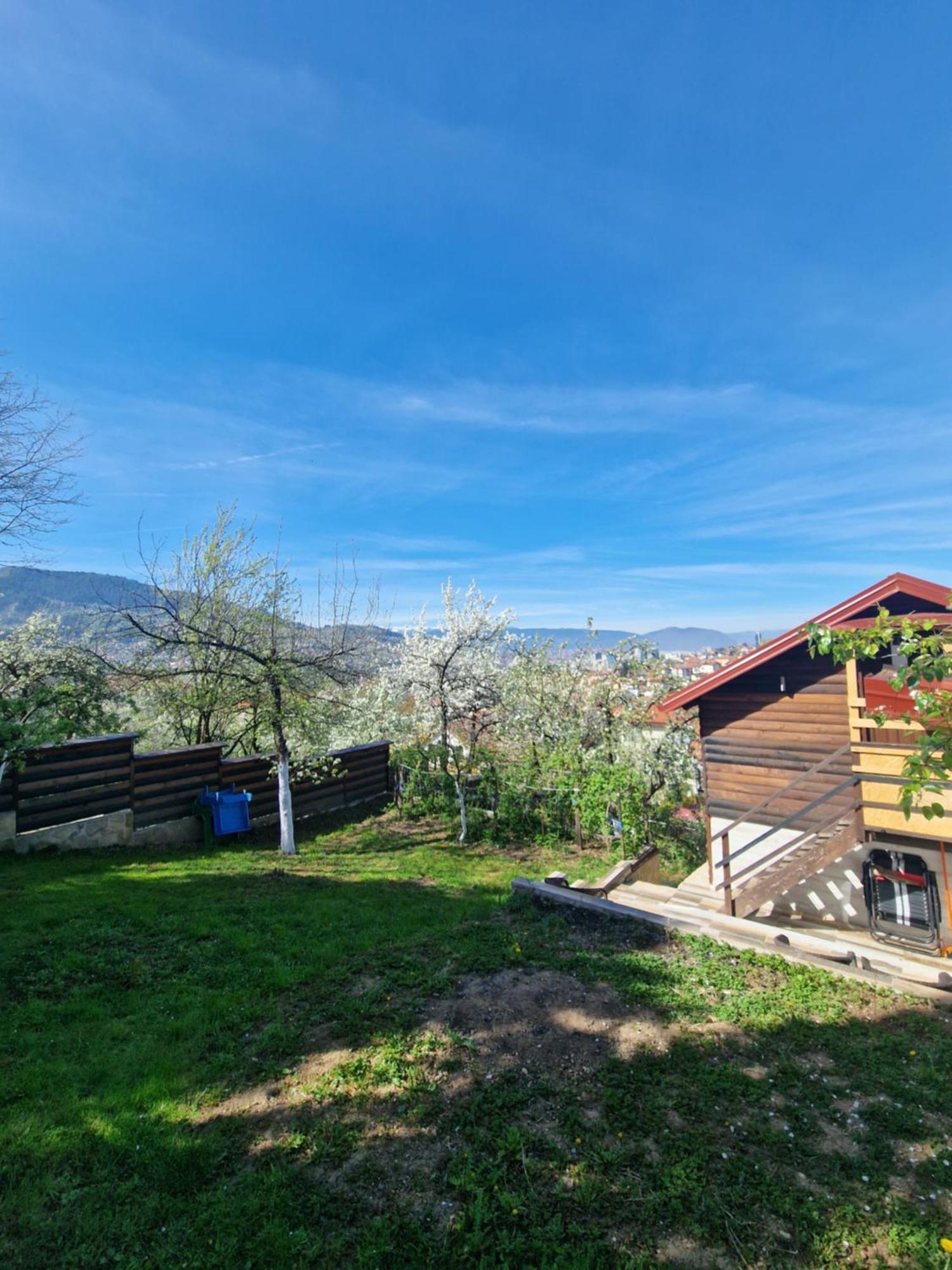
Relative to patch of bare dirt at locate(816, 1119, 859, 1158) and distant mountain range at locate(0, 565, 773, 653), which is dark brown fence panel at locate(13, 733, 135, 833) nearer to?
distant mountain range at locate(0, 565, 773, 653)

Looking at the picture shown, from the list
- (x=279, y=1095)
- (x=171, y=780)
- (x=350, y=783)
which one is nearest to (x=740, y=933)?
(x=279, y=1095)

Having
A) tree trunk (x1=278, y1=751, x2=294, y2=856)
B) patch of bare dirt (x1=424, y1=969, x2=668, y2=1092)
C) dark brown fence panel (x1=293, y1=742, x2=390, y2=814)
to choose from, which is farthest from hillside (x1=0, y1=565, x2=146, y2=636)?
patch of bare dirt (x1=424, y1=969, x2=668, y2=1092)

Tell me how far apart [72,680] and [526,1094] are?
1143 centimetres

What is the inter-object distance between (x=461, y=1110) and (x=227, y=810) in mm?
8999

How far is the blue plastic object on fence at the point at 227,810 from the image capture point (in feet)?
35.8

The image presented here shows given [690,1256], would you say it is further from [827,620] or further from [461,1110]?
[827,620]

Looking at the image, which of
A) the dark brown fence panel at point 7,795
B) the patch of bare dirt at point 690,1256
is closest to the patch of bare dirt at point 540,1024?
the patch of bare dirt at point 690,1256

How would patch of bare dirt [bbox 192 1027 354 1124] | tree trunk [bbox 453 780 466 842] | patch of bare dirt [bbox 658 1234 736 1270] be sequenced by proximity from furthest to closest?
1. tree trunk [bbox 453 780 466 842]
2. patch of bare dirt [bbox 192 1027 354 1124]
3. patch of bare dirt [bbox 658 1234 736 1270]

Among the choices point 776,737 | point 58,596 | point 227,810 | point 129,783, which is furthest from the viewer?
point 58,596

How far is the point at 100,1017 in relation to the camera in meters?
4.46

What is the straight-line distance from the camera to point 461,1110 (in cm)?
341

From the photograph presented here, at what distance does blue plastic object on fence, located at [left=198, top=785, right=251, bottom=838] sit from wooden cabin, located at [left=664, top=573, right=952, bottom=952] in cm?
868

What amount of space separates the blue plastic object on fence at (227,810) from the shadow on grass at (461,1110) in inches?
200

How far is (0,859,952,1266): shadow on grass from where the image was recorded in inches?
104
